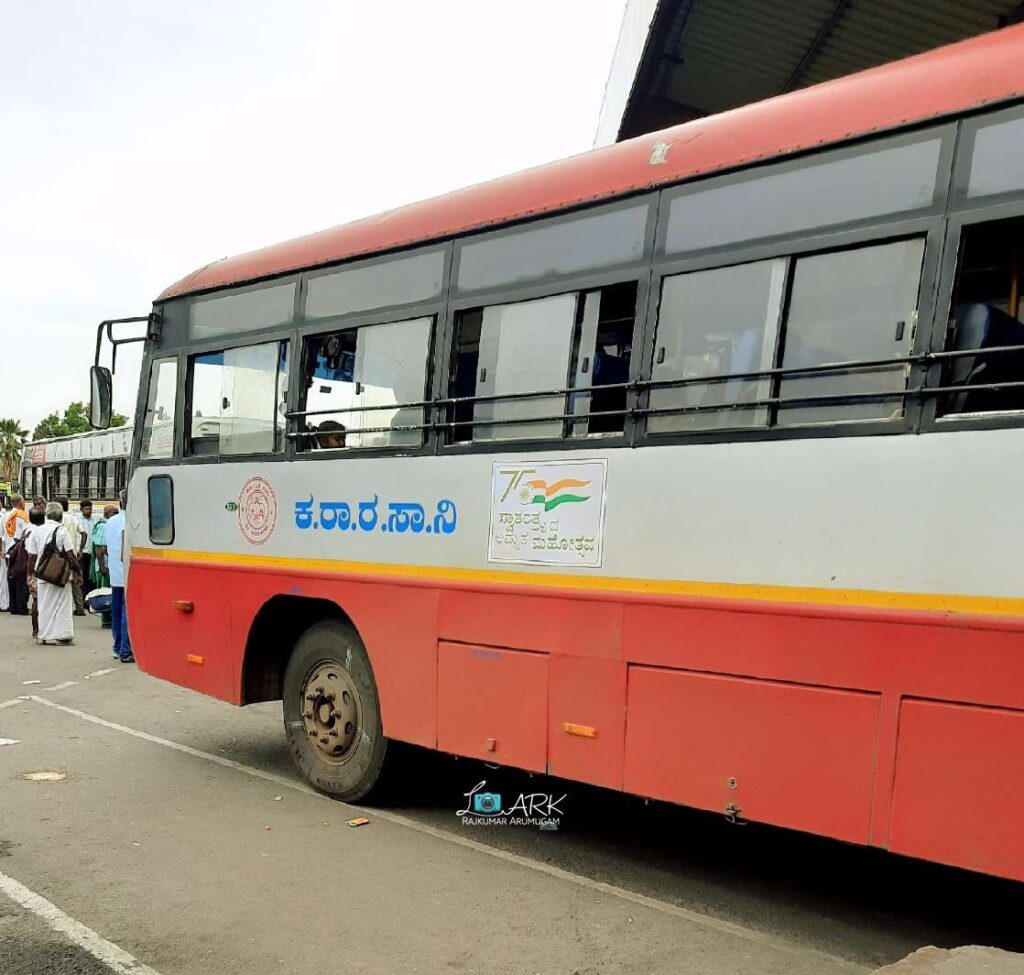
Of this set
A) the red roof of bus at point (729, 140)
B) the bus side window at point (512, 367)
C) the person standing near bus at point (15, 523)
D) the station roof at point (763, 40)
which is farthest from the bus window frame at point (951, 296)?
the person standing near bus at point (15, 523)

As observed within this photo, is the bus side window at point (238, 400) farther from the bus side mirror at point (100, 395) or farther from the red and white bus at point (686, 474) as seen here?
the bus side mirror at point (100, 395)

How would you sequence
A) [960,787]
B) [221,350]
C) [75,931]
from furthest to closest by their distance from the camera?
[221,350]
[75,931]
[960,787]

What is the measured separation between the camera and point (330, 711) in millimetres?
6266

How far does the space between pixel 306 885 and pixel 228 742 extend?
10.9 feet

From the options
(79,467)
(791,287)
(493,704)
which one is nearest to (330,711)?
(493,704)

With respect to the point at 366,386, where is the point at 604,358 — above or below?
above

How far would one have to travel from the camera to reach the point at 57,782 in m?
6.40

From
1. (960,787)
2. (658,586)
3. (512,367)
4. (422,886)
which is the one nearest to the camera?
(960,787)

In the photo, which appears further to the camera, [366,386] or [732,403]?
[366,386]

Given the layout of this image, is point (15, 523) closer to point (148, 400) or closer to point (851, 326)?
point (148, 400)

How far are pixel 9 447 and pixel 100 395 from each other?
9476cm

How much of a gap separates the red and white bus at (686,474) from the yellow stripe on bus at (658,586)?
0.04ft

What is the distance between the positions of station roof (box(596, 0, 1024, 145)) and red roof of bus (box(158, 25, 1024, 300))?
5.12 meters

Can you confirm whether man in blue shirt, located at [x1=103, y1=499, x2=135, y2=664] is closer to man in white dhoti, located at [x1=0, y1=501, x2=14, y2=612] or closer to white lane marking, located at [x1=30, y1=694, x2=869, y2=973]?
white lane marking, located at [x1=30, y1=694, x2=869, y2=973]
